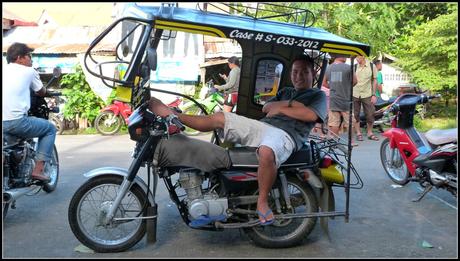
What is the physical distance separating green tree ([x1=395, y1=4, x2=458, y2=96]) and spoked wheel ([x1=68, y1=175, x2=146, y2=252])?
37.6 feet

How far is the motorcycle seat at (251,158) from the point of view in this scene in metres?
4.23

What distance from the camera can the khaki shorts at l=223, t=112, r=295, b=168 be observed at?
13.7 ft

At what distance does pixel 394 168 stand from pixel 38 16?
2915 cm

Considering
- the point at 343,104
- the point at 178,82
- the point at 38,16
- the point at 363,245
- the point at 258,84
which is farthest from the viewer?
the point at 38,16

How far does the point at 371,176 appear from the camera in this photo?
7.33 meters

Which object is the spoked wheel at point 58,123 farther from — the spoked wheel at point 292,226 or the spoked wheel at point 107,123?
the spoked wheel at point 292,226

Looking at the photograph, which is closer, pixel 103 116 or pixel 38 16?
pixel 103 116

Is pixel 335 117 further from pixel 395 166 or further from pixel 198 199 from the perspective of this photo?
pixel 198 199

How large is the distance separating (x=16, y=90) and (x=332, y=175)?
3243 mm

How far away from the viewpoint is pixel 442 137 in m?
5.79

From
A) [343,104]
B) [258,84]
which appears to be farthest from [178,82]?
[258,84]

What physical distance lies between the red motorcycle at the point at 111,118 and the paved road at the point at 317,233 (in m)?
6.46

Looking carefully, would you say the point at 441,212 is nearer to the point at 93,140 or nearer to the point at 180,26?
the point at 180,26

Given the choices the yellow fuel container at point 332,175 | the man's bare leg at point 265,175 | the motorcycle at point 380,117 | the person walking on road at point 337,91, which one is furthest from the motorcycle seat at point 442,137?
the motorcycle at point 380,117
